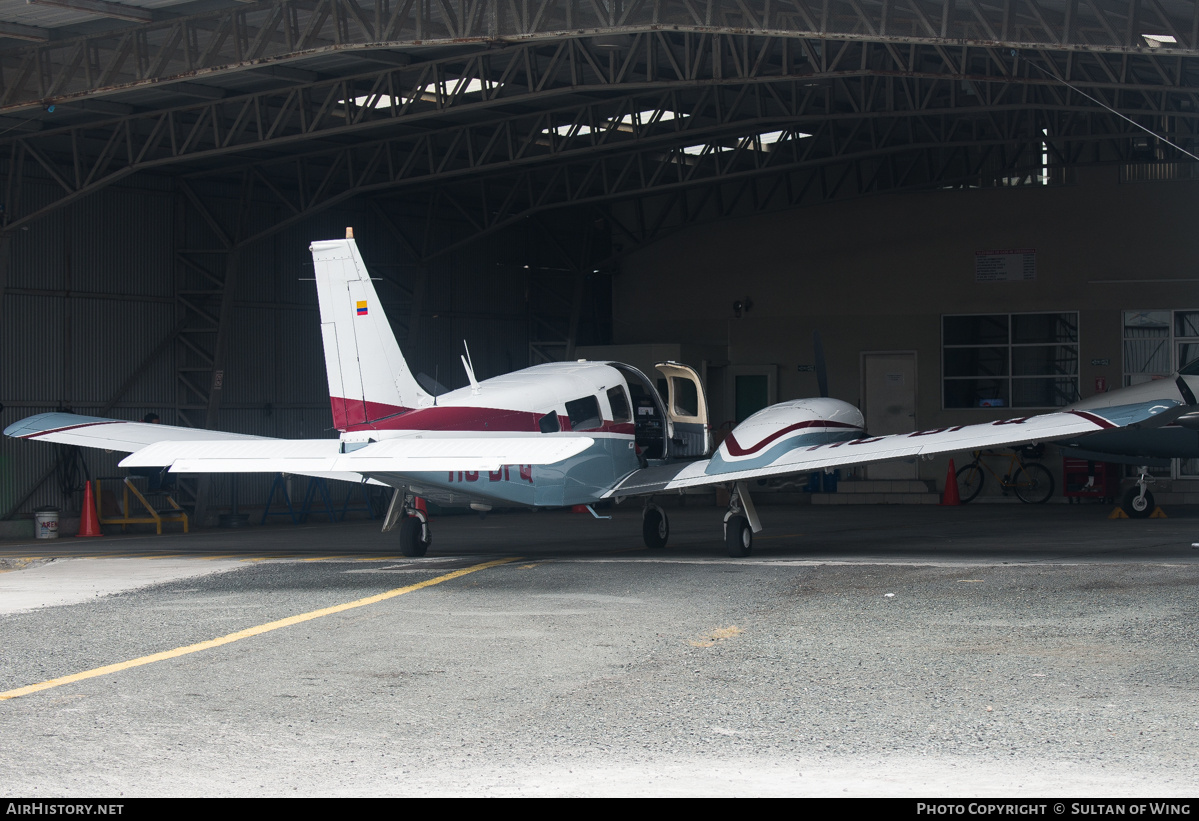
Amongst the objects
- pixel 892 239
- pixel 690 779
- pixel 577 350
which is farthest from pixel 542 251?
pixel 690 779

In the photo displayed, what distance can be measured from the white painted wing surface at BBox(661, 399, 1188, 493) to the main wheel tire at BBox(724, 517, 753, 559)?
2.06ft

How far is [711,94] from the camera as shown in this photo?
950 inches

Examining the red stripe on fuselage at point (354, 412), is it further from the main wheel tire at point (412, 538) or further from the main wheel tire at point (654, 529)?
the main wheel tire at point (654, 529)

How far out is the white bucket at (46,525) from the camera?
2197 cm

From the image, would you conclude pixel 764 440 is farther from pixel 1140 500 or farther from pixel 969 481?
pixel 969 481

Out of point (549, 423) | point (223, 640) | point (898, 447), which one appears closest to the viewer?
point (223, 640)

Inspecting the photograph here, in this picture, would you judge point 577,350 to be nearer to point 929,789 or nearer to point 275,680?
point 275,680

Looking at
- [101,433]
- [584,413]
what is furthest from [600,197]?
[101,433]

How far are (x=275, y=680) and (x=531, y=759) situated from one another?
2536 millimetres

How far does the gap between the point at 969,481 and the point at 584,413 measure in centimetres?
1664

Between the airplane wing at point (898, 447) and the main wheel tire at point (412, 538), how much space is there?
2.45 m

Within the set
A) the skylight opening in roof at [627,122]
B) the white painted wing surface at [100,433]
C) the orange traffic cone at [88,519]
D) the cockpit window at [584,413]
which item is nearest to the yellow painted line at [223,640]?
the cockpit window at [584,413]

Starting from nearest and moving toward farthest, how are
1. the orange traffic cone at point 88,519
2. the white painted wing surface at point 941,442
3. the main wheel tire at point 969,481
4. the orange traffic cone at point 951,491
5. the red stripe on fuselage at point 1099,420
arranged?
the red stripe on fuselage at point 1099,420, the white painted wing surface at point 941,442, the orange traffic cone at point 88,519, the orange traffic cone at point 951,491, the main wheel tire at point 969,481

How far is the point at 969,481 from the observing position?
29016 millimetres
